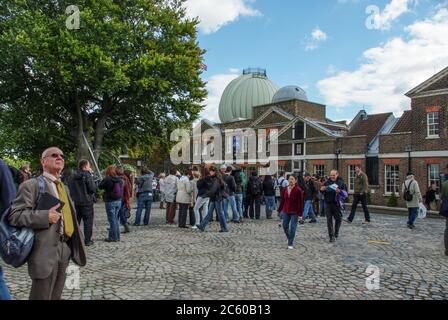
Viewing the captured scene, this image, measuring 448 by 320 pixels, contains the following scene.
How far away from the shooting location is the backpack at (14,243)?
3232mm

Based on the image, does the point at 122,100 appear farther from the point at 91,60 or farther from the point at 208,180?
the point at 208,180

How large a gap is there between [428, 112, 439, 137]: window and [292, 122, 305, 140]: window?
1093 cm

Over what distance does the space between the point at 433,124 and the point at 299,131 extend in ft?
38.6

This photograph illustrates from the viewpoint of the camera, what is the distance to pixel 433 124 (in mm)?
24234

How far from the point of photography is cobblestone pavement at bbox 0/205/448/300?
213 inches

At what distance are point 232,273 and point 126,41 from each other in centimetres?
1702

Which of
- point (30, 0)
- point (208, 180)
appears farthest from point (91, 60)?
point (208, 180)

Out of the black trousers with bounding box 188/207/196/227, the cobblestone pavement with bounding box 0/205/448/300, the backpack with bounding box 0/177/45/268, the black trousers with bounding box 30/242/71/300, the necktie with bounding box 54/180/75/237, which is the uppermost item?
the necktie with bounding box 54/180/75/237

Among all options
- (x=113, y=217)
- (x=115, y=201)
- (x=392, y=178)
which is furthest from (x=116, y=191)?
(x=392, y=178)

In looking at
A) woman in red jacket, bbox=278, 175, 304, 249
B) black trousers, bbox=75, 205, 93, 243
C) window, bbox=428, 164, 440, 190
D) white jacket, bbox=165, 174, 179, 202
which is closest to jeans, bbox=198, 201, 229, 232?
white jacket, bbox=165, 174, 179, 202

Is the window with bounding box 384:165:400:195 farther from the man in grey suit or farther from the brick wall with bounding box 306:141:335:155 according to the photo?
the man in grey suit

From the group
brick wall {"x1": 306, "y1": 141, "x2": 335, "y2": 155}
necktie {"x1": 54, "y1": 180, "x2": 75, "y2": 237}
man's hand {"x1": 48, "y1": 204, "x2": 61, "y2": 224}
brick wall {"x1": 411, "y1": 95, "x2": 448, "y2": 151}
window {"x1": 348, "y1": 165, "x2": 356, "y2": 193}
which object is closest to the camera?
man's hand {"x1": 48, "y1": 204, "x2": 61, "y2": 224}

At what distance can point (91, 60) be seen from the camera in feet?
59.0

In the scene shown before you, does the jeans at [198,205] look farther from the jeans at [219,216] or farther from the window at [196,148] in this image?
the window at [196,148]
